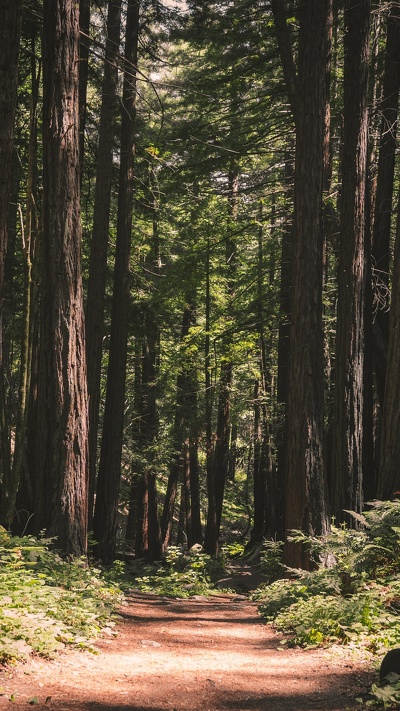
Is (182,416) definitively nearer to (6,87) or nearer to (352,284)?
(352,284)

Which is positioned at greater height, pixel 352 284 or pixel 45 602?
pixel 352 284

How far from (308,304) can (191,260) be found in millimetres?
9428

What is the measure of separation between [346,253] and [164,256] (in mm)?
13655

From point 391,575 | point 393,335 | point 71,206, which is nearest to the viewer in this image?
point 391,575

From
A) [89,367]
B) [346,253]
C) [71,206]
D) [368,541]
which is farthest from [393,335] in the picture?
[89,367]

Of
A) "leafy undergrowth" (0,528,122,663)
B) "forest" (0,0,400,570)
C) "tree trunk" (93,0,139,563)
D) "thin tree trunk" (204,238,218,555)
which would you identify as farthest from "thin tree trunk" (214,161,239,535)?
"leafy undergrowth" (0,528,122,663)

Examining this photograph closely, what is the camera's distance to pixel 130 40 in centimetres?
1451

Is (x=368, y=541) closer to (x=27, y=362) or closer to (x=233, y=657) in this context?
(x=233, y=657)

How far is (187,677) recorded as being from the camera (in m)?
5.13

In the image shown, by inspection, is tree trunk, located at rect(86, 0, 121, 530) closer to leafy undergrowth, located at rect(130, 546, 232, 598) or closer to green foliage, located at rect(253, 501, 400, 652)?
leafy undergrowth, located at rect(130, 546, 232, 598)

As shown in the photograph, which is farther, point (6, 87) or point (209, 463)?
point (209, 463)

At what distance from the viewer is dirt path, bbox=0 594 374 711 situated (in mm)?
4215

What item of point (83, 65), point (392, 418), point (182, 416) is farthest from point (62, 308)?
point (182, 416)

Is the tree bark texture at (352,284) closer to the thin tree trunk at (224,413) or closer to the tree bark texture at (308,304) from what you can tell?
the tree bark texture at (308,304)
